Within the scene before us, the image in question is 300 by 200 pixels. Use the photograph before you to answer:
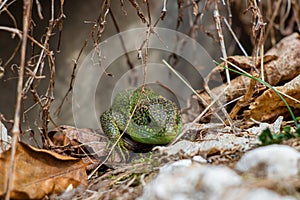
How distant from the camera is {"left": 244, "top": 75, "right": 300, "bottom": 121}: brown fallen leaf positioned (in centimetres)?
221

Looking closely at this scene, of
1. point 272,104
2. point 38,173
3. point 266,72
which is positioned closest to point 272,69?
point 266,72

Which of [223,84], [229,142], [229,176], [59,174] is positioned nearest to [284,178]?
[229,176]

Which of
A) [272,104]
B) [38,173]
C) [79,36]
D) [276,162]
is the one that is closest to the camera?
[276,162]

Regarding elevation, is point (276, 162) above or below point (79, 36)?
below

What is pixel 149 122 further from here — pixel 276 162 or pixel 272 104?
pixel 276 162

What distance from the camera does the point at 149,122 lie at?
8.08 feet

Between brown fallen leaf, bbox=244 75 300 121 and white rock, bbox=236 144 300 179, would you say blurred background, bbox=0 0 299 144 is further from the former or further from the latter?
white rock, bbox=236 144 300 179

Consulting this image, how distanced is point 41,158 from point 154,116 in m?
0.98

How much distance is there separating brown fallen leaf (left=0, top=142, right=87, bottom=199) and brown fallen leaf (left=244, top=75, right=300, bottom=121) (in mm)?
1209

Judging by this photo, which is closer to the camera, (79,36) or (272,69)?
(272,69)

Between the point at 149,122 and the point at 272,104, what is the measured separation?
0.80m

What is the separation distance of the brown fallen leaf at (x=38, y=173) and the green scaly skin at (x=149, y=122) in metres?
0.71

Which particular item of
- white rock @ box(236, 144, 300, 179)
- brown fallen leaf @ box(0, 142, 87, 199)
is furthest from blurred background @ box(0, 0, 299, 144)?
white rock @ box(236, 144, 300, 179)

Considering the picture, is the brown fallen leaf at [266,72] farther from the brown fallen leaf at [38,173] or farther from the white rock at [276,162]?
the white rock at [276,162]
